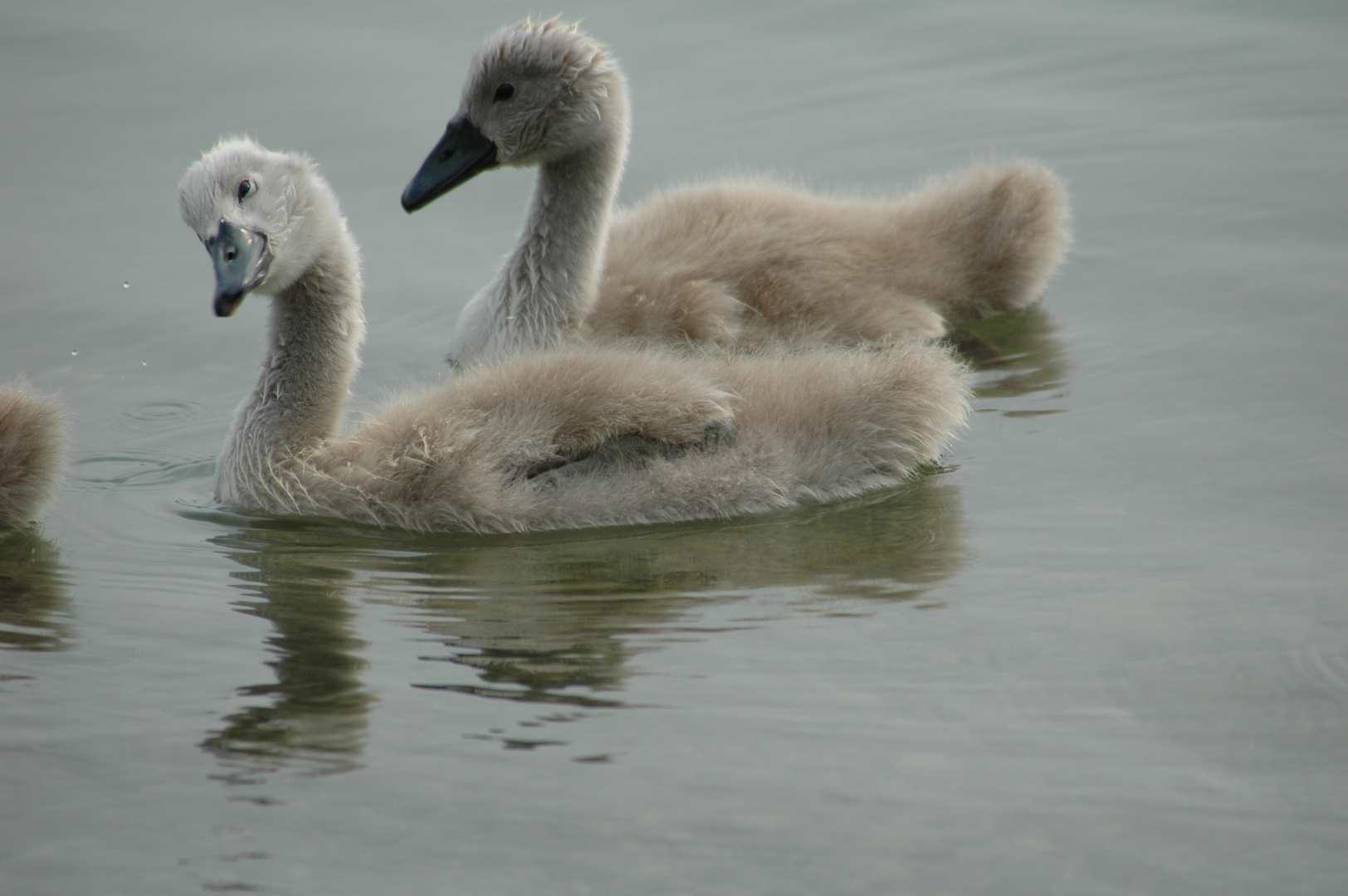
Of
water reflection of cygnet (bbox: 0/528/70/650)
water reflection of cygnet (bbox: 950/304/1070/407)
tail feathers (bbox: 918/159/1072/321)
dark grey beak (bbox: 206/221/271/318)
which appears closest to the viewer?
water reflection of cygnet (bbox: 0/528/70/650)

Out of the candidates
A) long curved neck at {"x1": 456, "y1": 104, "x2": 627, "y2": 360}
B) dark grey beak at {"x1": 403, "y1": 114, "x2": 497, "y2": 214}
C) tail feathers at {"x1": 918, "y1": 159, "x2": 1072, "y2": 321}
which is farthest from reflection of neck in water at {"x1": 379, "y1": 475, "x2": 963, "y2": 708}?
dark grey beak at {"x1": 403, "y1": 114, "x2": 497, "y2": 214}

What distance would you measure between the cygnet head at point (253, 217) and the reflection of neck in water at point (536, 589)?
0.82m

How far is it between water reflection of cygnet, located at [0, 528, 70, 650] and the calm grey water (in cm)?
2

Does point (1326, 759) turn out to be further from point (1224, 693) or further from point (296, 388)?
point (296, 388)

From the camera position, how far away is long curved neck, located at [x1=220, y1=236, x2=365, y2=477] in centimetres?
548

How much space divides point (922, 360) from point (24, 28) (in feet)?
23.6

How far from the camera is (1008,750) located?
3.65 meters

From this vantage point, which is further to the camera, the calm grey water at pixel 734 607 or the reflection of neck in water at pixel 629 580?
the reflection of neck in water at pixel 629 580

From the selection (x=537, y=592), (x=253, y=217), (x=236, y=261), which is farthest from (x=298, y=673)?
(x=253, y=217)

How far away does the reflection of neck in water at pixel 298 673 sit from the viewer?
3.70m

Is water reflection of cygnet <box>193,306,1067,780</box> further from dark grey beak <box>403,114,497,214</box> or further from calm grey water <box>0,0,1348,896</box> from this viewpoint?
dark grey beak <box>403,114,497,214</box>

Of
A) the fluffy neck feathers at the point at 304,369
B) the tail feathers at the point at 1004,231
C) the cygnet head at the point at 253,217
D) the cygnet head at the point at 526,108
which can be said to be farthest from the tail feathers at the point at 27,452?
the tail feathers at the point at 1004,231

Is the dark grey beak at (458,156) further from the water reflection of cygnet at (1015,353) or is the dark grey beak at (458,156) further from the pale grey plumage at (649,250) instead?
the water reflection of cygnet at (1015,353)

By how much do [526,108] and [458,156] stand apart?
1.16ft
